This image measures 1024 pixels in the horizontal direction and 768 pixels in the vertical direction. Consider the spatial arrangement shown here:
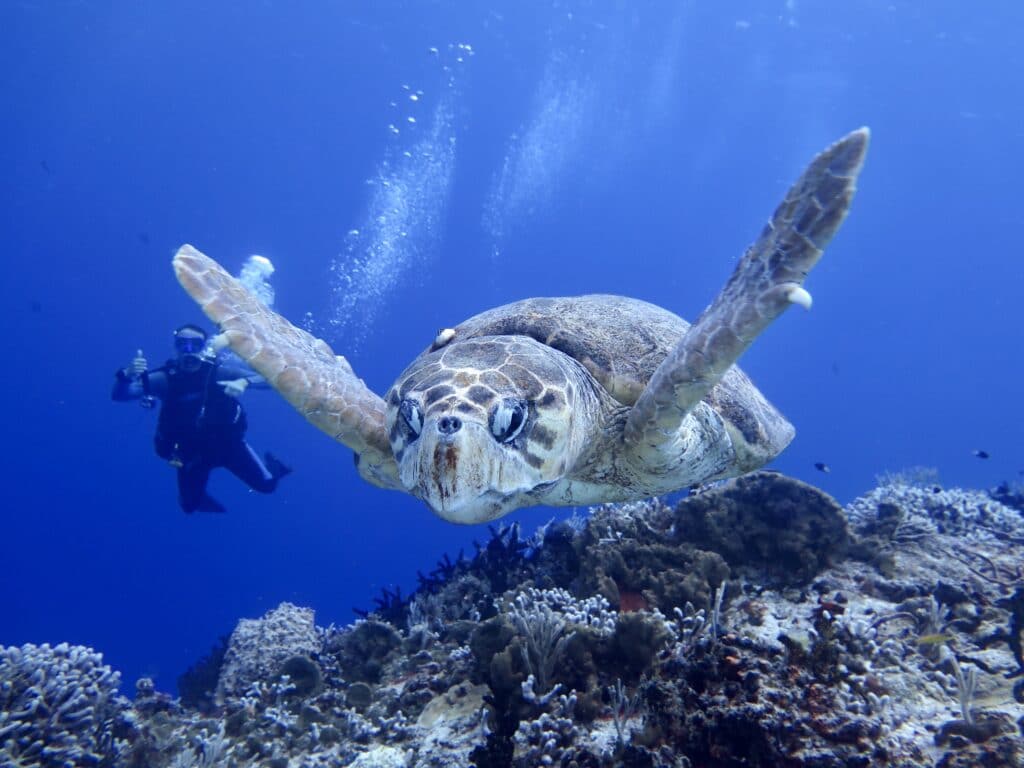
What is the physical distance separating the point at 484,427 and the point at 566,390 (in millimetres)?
842

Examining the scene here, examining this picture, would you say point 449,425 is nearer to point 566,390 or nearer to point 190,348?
point 566,390

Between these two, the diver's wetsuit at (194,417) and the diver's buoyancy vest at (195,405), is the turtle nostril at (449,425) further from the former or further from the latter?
the diver's buoyancy vest at (195,405)

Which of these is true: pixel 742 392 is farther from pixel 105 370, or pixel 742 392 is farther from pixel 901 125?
pixel 105 370

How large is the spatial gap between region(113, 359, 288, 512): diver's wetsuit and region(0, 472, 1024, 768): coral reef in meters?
6.82

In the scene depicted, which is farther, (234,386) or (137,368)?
Answer: (137,368)

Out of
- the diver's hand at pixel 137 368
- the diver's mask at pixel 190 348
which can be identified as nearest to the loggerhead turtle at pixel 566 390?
the diver's mask at pixel 190 348

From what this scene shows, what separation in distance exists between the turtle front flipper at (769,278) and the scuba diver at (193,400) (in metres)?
10.3

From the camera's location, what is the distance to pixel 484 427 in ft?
9.55

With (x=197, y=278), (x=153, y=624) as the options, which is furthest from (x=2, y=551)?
(x=197, y=278)

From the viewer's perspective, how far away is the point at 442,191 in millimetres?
76438

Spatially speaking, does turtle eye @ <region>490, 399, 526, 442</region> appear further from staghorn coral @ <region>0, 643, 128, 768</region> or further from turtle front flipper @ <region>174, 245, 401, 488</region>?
staghorn coral @ <region>0, 643, 128, 768</region>

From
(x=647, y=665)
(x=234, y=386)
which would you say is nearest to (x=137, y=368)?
(x=234, y=386)

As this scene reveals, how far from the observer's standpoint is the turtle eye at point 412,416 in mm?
3094

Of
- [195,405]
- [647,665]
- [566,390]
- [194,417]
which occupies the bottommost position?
[647,665]
